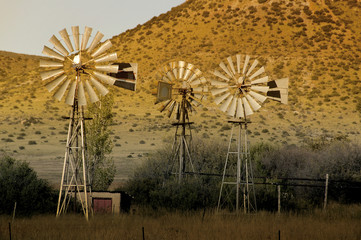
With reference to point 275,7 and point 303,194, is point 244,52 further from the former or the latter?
point 303,194

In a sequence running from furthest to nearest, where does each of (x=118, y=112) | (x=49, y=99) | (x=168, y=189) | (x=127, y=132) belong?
(x=49, y=99)
(x=118, y=112)
(x=127, y=132)
(x=168, y=189)

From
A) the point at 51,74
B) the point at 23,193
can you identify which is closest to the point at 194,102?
the point at 51,74

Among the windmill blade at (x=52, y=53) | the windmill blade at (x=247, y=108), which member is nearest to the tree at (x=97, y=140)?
the windmill blade at (x=247, y=108)

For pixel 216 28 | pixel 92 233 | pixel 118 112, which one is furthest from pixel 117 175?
pixel 216 28

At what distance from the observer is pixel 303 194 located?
2747cm

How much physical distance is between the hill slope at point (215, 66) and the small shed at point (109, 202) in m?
18.0

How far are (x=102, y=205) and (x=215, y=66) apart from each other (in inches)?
1600

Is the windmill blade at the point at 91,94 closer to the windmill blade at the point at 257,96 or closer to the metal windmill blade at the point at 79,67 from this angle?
the metal windmill blade at the point at 79,67

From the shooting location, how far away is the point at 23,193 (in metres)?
21.9

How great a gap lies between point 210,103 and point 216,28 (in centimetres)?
1346

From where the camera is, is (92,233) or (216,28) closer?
(92,233)

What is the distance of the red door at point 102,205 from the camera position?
867 inches

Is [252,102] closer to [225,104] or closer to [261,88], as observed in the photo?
[261,88]

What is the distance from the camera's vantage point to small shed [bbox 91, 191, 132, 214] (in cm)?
2189
